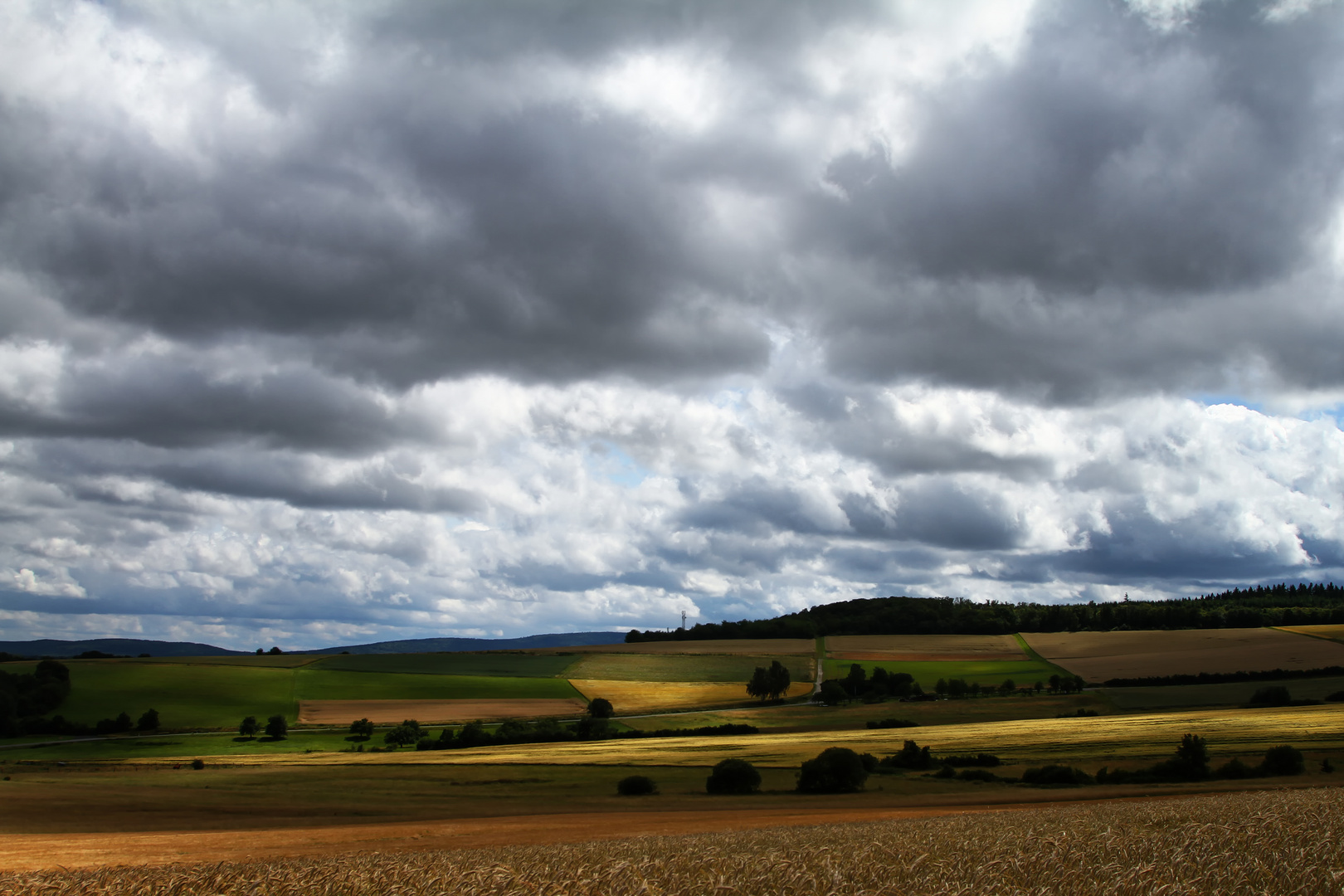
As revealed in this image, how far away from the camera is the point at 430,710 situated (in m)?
103

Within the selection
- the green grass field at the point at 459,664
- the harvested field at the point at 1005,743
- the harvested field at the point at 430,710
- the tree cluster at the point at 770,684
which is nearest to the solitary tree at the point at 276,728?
the harvested field at the point at 430,710

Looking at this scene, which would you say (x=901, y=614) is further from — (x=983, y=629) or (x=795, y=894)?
(x=795, y=894)

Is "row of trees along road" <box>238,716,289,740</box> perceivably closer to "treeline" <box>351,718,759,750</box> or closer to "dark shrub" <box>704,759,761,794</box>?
"treeline" <box>351,718,759,750</box>

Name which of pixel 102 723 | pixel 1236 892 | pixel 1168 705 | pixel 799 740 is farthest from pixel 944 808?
pixel 102 723

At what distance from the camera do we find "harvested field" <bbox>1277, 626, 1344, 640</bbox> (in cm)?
12562

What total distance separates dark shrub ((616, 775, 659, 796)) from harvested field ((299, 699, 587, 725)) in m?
52.3

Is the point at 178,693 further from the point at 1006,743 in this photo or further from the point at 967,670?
the point at 967,670

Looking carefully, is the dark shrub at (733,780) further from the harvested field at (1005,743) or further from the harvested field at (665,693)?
the harvested field at (665,693)

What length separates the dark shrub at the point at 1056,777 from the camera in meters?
47.9

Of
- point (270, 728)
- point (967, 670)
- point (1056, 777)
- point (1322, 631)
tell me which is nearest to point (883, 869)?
point (1056, 777)

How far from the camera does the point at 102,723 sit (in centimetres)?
9431

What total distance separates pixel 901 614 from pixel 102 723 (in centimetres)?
14197

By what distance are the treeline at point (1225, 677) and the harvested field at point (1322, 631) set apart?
26.8 metres

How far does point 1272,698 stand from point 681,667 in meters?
76.4
